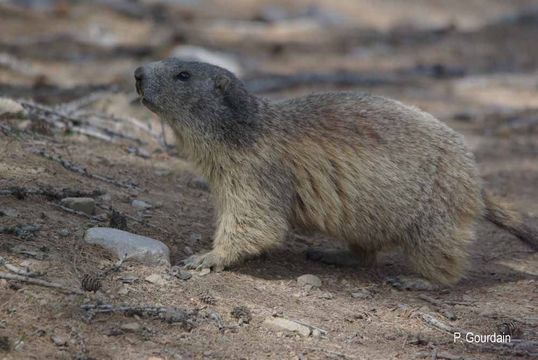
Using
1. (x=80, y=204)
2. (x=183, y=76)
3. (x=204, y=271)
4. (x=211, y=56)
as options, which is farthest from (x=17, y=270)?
(x=211, y=56)

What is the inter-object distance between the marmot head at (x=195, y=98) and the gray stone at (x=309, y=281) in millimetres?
1359

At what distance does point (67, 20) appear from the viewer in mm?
17406

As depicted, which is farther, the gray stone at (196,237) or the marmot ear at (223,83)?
the gray stone at (196,237)

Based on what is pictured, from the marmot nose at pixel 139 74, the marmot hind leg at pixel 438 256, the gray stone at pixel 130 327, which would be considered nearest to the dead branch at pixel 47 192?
the marmot nose at pixel 139 74

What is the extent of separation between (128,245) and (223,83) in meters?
1.71

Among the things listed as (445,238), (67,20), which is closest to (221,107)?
(445,238)

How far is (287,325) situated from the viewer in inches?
222

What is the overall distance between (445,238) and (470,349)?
1477 millimetres

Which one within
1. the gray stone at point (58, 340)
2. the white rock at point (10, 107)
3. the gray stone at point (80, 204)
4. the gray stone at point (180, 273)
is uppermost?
the white rock at point (10, 107)

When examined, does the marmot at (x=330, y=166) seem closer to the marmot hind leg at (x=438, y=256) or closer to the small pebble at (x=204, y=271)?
the marmot hind leg at (x=438, y=256)

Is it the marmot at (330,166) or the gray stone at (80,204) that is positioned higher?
the marmot at (330,166)

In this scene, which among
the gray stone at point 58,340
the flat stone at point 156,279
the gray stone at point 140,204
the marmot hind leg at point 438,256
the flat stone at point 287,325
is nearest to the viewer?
the gray stone at point 58,340

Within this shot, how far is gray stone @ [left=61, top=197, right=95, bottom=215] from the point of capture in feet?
22.1

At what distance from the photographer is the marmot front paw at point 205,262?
643 cm
